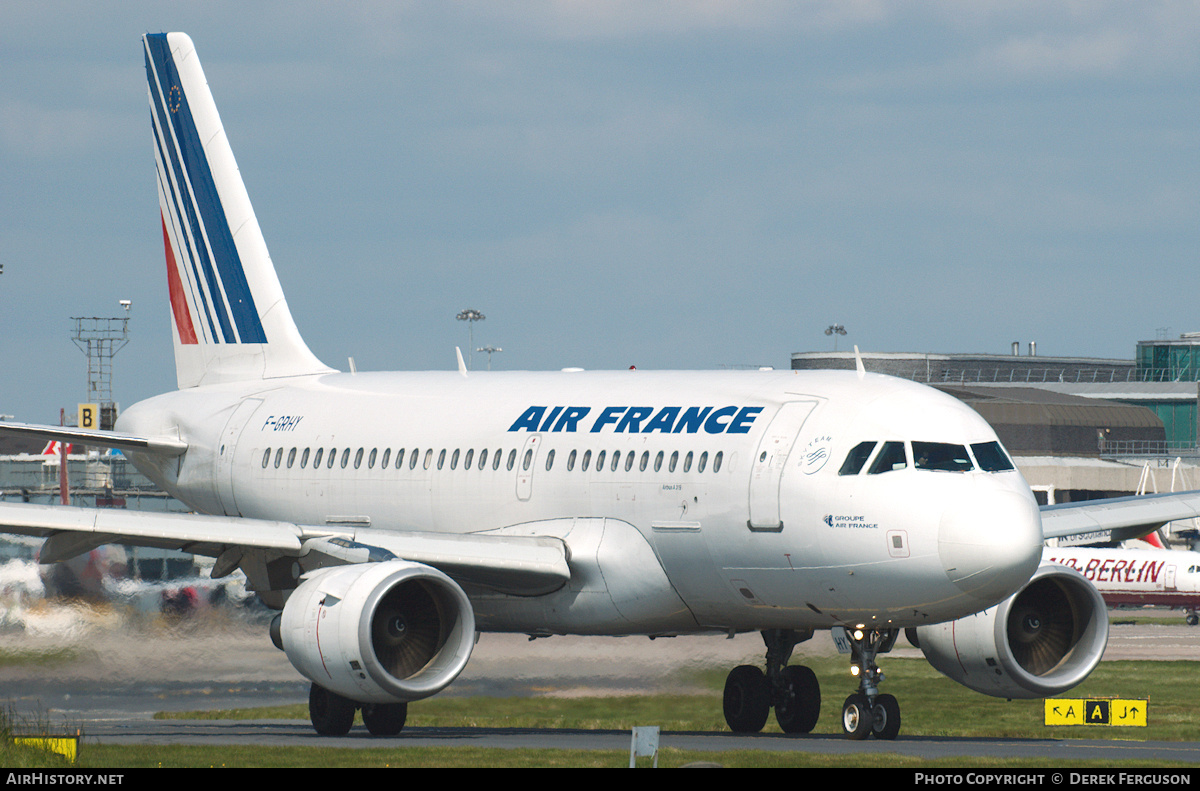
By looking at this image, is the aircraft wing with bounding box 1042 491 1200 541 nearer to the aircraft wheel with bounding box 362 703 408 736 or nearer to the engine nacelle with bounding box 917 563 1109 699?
the engine nacelle with bounding box 917 563 1109 699

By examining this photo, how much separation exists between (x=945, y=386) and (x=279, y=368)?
87977mm

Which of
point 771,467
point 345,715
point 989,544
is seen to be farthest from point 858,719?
point 345,715

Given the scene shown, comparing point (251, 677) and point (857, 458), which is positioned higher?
point (857, 458)

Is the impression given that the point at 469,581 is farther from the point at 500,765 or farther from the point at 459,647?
the point at 500,765

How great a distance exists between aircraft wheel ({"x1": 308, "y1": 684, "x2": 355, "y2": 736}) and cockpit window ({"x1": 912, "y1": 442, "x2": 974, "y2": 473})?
965 cm

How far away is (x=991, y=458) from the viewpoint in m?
23.2

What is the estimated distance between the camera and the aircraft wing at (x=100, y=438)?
31.0 meters

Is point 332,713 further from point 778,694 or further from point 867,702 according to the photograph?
point 867,702

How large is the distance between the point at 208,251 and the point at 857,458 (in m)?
18.0

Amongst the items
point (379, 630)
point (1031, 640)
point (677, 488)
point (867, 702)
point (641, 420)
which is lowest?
point (867, 702)

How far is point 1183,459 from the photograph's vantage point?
114m

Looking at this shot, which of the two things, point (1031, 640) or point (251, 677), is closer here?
point (1031, 640)

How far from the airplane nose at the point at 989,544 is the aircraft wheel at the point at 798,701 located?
5.90 m

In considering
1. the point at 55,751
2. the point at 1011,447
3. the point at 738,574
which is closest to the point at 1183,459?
the point at 1011,447
